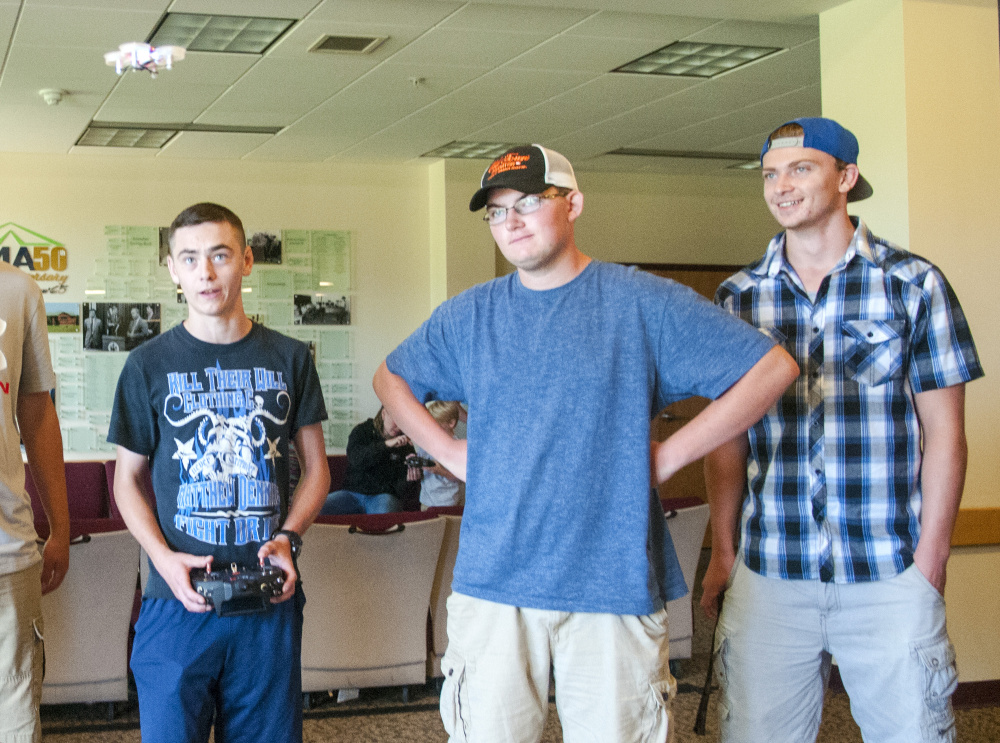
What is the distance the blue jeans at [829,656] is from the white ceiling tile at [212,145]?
529 cm

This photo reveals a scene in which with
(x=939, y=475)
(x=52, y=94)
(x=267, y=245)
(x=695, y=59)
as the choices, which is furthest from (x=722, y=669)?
(x=267, y=245)

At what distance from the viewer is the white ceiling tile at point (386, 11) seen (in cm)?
397

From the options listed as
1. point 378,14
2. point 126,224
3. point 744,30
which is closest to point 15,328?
point 378,14

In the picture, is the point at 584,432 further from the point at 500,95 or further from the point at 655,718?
the point at 500,95

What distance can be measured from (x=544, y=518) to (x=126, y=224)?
6.32 meters

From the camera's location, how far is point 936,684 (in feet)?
6.28

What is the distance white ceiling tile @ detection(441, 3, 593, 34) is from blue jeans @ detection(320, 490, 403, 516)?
9.06 feet

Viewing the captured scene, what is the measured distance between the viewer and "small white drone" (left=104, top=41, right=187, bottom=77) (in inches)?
176

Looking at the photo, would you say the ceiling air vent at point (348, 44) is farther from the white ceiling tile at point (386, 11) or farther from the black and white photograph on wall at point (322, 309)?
the black and white photograph on wall at point (322, 309)

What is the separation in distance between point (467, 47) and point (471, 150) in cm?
252

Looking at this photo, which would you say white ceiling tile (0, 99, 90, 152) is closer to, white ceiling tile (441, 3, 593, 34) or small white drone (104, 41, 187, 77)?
small white drone (104, 41, 187, 77)

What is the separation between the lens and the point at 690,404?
27.2 feet

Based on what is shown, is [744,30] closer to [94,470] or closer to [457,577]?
[457,577]

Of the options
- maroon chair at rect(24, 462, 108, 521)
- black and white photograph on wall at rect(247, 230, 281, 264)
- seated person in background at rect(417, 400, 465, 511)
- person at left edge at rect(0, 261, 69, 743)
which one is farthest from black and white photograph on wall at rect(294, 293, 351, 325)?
person at left edge at rect(0, 261, 69, 743)
